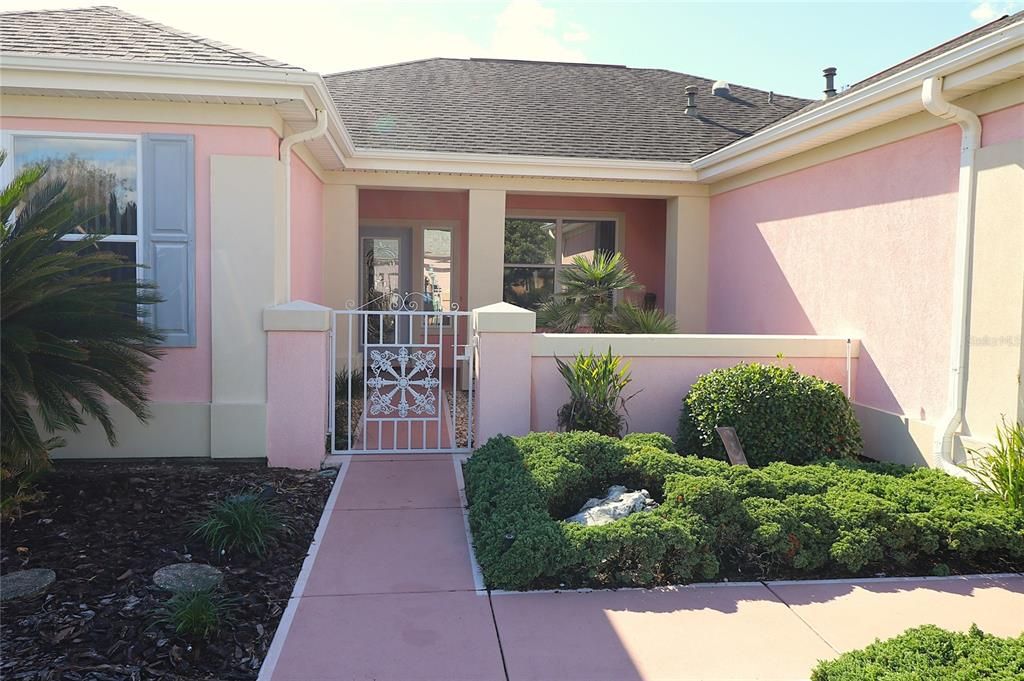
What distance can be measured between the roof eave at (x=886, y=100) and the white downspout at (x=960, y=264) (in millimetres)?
149

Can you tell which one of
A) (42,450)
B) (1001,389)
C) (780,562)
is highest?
(1001,389)

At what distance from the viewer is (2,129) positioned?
260 inches

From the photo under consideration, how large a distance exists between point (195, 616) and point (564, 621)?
6.11ft

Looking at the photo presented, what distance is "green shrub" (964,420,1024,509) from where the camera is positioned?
514cm

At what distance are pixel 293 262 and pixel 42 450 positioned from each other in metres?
3.58

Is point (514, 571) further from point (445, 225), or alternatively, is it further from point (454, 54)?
point (454, 54)

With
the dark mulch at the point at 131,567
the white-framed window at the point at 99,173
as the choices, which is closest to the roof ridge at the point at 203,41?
the white-framed window at the point at 99,173

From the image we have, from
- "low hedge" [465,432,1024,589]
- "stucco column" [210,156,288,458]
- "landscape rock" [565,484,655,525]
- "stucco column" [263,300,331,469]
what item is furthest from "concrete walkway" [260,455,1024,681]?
"stucco column" [210,156,288,458]

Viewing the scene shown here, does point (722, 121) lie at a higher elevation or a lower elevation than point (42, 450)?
higher

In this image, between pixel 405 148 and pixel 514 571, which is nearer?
pixel 514 571

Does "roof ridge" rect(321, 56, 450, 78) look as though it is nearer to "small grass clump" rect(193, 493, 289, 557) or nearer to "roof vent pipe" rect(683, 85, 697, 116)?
"roof vent pipe" rect(683, 85, 697, 116)

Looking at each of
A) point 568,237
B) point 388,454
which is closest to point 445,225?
point 568,237

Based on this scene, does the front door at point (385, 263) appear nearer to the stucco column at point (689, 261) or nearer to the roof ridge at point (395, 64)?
the roof ridge at point (395, 64)

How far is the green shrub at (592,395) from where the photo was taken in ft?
23.1
